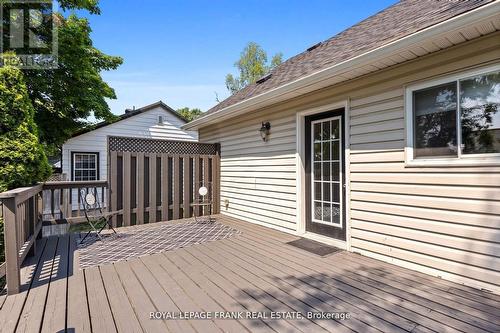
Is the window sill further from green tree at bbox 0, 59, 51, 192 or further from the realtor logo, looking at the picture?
the realtor logo

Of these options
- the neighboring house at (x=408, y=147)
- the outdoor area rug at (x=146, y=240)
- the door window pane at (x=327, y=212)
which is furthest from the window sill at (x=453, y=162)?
the outdoor area rug at (x=146, y=240)

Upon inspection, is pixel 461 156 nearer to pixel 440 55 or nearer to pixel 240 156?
pixel 440 55

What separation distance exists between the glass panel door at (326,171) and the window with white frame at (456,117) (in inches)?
42.5

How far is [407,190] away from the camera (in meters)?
2.97

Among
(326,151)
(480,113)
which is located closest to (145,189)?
(326,151)

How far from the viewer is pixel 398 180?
306cm

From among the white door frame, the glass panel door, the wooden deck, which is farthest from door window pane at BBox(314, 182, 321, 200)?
the wooden deck

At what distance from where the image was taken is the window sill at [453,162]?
93.5 inches

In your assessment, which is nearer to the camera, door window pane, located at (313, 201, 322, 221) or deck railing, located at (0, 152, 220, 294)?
door window pane, located at (313, 201, 322, 221)

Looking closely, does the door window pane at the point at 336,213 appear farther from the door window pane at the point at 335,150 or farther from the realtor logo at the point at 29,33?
the realtor logo at the point at 29,33

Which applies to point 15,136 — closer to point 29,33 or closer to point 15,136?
point 15,136

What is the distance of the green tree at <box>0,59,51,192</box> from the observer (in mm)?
3102

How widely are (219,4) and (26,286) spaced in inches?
292

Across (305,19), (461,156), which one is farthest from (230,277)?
(305,19)
